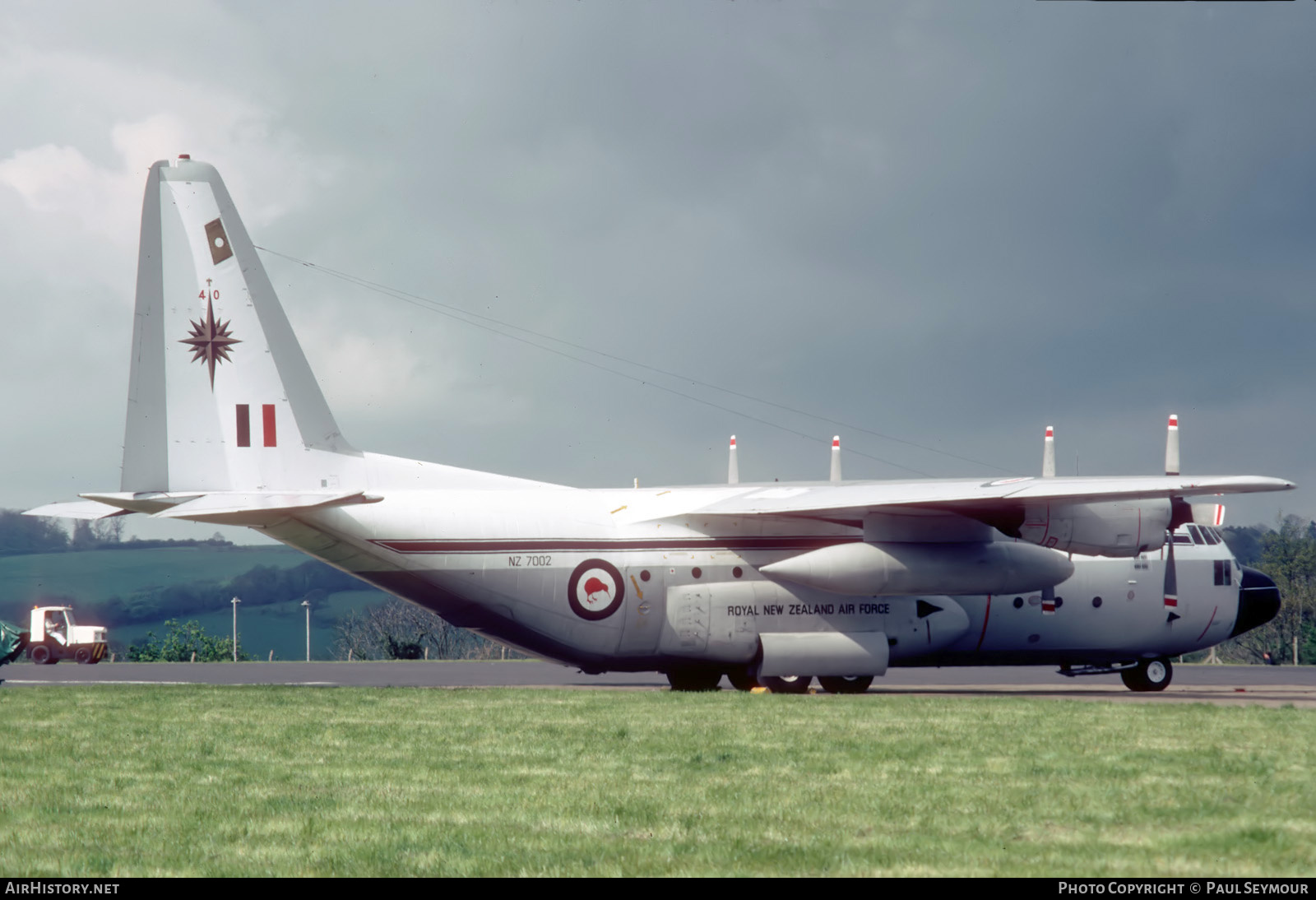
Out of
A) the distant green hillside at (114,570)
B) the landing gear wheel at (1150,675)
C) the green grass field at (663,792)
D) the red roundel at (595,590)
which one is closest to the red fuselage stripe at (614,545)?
the red roundel at (595,590)

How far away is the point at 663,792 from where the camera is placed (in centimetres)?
961

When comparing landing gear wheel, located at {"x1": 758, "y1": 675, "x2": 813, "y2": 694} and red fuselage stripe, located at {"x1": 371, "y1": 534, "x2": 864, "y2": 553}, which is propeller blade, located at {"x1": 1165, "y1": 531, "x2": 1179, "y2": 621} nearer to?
red fuselage stripe, located at {"x1": 371, "y1": 534, "x2": 864, "y2": 553}

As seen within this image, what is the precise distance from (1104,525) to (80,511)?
17784mm

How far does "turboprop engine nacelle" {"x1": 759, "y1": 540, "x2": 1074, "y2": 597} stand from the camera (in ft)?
68.9

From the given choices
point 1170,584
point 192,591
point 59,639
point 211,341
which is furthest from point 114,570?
point 1170,584

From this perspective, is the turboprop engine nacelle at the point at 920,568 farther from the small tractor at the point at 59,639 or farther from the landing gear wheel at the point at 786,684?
the small tractor at the point at 59,639

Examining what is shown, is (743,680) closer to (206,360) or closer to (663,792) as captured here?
(206,360)

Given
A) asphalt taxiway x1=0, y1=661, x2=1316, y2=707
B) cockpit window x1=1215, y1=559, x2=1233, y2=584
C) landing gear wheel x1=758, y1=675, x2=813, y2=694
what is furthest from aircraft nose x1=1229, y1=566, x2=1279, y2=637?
landing gear wheel x1=758, y1=675, x2=813, y2=694

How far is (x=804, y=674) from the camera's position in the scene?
21.5 metres

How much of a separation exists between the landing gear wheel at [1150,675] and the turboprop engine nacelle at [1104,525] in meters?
5.04

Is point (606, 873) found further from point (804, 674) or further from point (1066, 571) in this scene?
point (1066, 571)

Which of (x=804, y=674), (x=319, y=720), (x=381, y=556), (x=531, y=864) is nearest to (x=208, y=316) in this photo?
(x=381, y=556)

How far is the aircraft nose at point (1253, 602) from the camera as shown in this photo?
81.3ft
